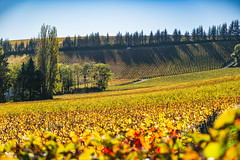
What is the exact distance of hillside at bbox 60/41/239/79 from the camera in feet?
371

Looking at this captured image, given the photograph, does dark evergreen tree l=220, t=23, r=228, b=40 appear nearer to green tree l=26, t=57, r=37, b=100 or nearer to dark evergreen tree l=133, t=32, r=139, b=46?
dark evergreen tree l=133, t=32, r=139, b=46

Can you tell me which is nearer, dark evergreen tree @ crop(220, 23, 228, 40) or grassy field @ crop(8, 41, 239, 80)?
grassy field @ crop(8, 41, 239, 80)

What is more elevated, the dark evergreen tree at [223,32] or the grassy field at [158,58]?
the dark evergreen tree at [223,32]

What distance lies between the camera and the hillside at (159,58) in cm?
11306

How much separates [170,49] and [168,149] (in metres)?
145

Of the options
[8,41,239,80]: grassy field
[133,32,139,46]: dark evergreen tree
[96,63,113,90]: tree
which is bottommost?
[96,63,113,90]: tree

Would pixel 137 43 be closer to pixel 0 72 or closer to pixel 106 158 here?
pixel 0 72

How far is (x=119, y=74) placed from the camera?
11538 centimetres

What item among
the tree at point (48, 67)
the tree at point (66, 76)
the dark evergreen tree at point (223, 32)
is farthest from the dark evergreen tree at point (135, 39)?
the tree at point (48, 67)

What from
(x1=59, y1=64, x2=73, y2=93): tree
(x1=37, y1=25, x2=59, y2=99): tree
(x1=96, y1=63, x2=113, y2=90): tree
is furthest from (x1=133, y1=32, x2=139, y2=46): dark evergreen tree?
(x1=37, y1=25, x2=59, y2=99): tree

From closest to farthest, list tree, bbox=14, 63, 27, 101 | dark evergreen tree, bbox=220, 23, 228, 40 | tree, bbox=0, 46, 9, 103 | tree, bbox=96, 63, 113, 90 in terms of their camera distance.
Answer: tree, bbox=0, 46, 9, 103 → tree, bbox=14, 63, 27, 101 → tree, bbox=96, 63, 113, 90 → dark evergreen tree, bbox=220, 23, 228, 40

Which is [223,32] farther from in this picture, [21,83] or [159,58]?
[21,83]

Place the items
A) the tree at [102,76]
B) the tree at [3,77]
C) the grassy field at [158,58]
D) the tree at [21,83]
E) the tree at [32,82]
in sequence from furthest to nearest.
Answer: the grassy field at [158,58], the tree at [102,76], the tree at [21,83], the tree at [32,82], the tree at [3,77]

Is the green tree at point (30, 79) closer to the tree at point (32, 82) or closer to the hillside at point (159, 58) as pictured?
the tree at point (32, 82)
